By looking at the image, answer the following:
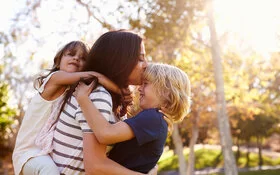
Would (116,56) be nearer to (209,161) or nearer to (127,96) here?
(127,96)

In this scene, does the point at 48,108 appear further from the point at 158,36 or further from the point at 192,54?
the point at 192,54

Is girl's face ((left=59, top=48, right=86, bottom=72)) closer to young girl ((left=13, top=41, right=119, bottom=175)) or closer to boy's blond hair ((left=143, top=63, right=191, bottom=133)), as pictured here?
young girl ((left=13, top=41, right=119, bottom=175))

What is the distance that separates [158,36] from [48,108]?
35.8 feet

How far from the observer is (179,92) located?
105 inches

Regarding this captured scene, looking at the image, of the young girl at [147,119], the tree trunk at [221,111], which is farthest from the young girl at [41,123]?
the tree trunk at [221,111]

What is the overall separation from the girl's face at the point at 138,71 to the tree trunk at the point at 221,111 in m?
9.09

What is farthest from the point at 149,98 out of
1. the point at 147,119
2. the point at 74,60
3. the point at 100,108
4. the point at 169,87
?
the point at 74,60

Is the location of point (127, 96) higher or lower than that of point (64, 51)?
lower

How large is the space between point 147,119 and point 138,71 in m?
0.33

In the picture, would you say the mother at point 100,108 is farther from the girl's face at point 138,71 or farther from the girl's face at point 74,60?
the girl's face at point 74,60


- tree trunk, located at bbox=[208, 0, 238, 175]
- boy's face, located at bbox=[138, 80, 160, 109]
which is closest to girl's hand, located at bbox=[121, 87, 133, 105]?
boy's face, located at bbox=[138, 80, 160, 109]

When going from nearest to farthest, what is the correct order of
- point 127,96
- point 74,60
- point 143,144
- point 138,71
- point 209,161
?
point 143,144 → point 138,71 → point 127,96 → point 74,60 → point 209,161

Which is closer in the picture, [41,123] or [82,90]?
[82,90]

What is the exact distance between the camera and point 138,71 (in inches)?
103
